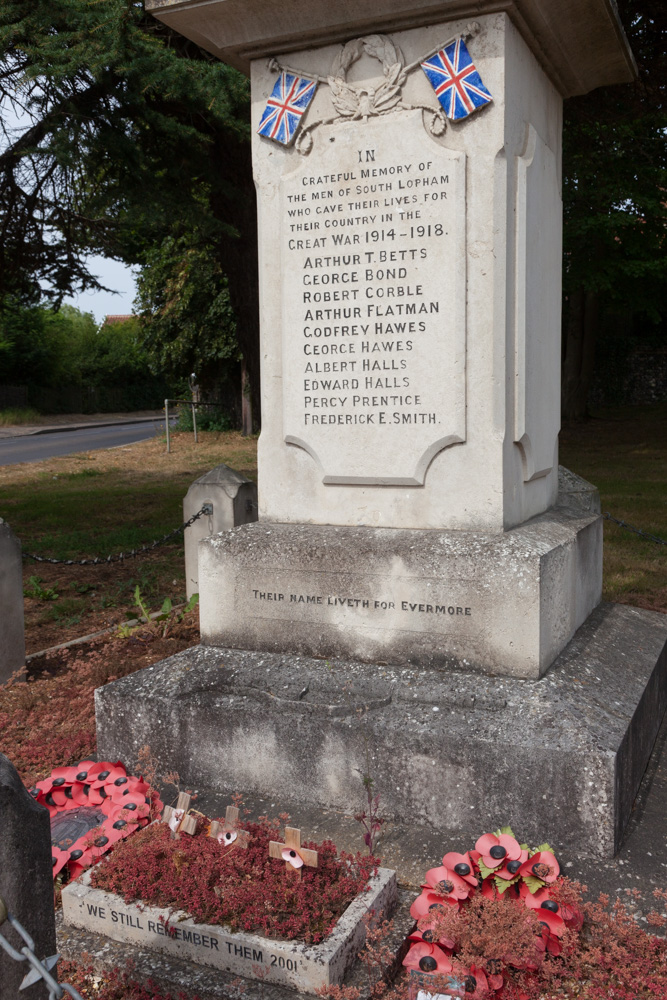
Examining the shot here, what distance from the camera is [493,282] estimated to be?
3.09 m

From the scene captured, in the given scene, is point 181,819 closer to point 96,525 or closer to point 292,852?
point 292,852

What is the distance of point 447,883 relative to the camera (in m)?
2.32

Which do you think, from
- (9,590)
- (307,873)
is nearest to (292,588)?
(307,873)

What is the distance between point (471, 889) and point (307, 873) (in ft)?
1.48

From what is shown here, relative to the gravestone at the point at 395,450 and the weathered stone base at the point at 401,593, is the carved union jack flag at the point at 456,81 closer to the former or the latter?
the gravestone at the point at 395,450

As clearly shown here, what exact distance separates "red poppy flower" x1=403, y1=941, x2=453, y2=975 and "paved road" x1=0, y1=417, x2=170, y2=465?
1860cm

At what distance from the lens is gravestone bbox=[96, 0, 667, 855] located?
2.93 m

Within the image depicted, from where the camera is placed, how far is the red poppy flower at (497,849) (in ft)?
7.70

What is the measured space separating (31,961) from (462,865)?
141 centimetres

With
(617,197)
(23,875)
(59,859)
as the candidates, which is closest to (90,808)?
(59,859)

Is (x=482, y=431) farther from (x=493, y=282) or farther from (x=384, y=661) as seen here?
(x=384, y=661)

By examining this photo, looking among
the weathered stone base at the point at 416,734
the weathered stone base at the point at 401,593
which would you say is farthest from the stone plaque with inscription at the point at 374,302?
the weathered stone base at the point at 416,734

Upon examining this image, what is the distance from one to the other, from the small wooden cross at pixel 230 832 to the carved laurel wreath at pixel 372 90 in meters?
2.45

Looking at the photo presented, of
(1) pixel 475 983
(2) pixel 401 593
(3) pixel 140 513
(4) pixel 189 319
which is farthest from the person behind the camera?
(4) pixel 189 319
